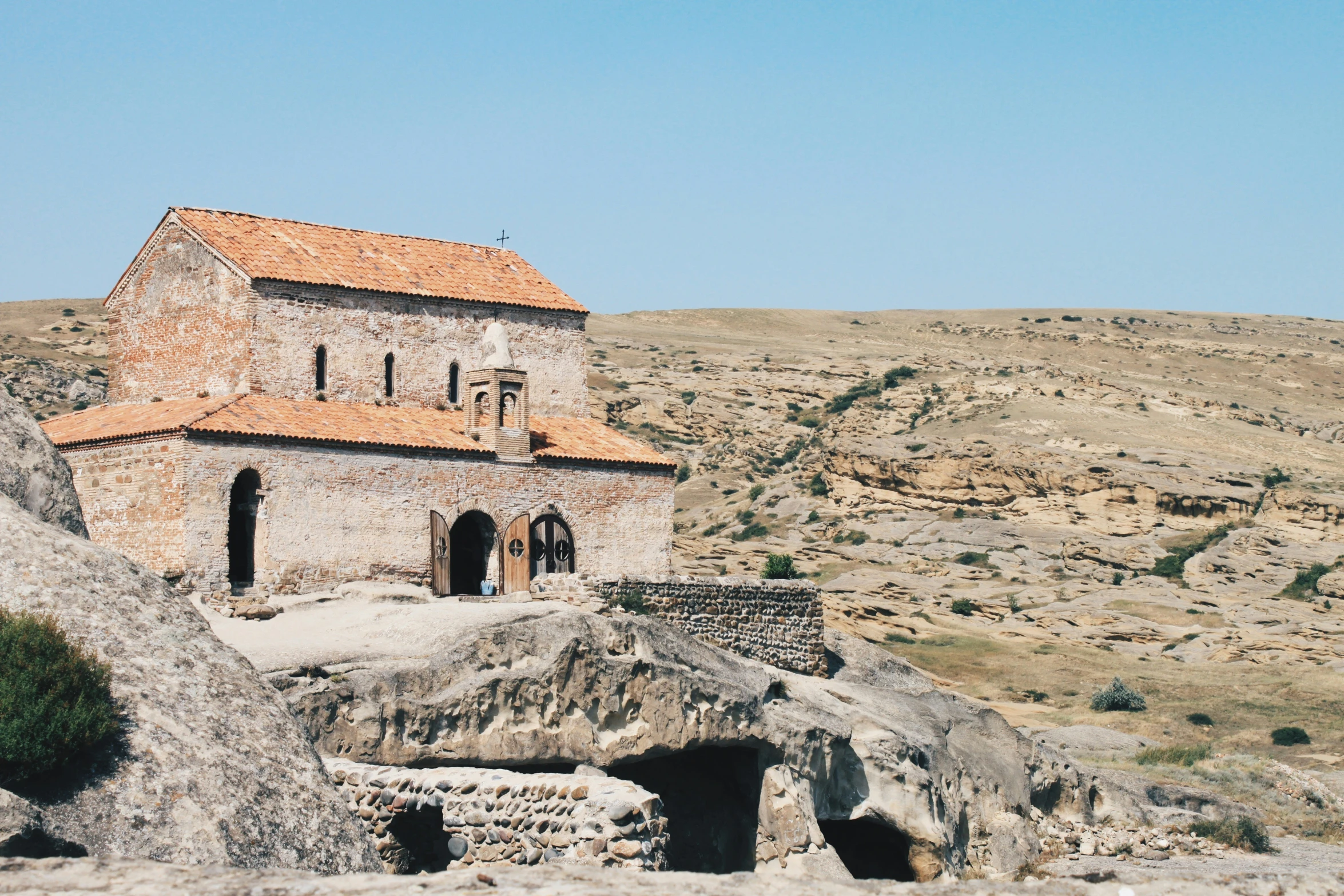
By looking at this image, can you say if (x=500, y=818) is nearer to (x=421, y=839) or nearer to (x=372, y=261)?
(x=421, y=839)

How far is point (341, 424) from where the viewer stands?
89.8 feet

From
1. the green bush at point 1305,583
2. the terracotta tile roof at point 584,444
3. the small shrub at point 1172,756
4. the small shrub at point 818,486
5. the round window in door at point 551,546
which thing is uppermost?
the terracotta tile roof at point 584,444

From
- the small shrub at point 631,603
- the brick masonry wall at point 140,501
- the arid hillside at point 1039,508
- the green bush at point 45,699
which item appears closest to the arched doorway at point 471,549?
the small shrub at point 631,603

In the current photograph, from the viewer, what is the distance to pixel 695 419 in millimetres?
71125

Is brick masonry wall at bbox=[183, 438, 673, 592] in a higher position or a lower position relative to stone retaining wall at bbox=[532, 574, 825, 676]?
higher

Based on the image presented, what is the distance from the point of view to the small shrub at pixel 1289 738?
35.5 meters

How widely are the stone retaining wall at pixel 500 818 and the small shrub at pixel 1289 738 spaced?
24197mm

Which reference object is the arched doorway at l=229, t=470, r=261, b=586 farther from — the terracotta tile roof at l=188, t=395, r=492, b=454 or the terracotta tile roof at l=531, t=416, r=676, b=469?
the terracotta tile roof at l=531, t=416, r=676, b=469

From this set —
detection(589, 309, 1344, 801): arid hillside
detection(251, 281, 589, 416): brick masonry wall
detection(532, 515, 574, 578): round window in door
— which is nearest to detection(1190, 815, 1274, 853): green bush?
detection(589, 309, 1344, 801): arid hillside

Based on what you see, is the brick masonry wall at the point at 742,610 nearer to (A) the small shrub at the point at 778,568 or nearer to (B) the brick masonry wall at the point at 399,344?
(B) the brick masonry wall at the point at 399,344

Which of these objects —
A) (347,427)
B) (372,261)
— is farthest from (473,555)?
(372,261)

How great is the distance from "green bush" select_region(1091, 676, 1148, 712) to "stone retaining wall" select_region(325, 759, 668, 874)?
24331mm

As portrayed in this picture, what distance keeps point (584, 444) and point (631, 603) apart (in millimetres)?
5383

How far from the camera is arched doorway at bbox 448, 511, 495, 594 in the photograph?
28.5 meters
